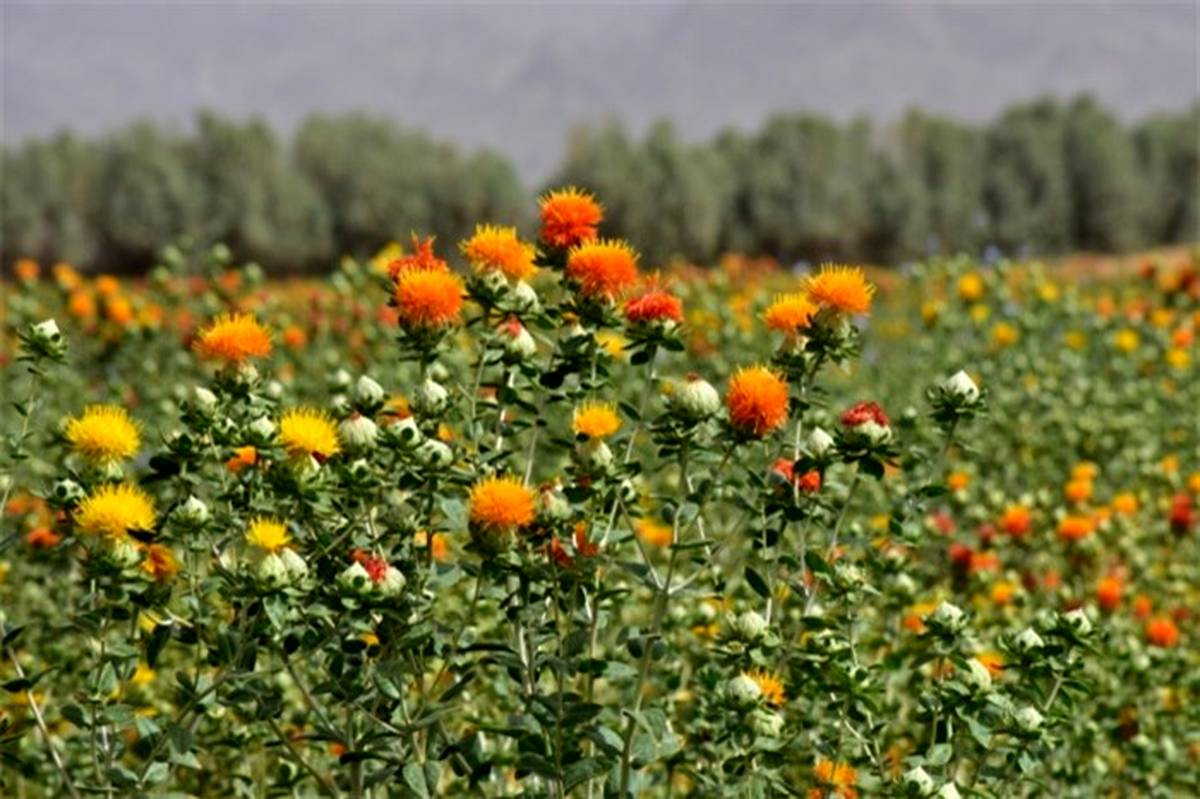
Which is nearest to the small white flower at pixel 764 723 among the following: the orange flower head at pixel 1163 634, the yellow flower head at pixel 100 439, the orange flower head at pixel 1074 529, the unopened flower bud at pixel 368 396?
the unopened flower bud at pixel 368 396

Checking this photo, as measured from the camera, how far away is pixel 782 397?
1950mm

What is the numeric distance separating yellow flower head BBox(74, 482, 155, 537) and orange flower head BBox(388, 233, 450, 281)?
46 centimetres

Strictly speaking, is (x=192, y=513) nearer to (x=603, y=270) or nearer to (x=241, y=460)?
(x=241, y=460)

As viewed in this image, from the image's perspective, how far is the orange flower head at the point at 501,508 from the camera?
188cm

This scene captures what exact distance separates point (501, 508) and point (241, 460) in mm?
496

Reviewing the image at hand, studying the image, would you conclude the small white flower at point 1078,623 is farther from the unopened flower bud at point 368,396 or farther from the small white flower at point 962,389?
the unopened flower bud at point 368,396

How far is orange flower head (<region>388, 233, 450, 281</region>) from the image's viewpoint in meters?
2.16

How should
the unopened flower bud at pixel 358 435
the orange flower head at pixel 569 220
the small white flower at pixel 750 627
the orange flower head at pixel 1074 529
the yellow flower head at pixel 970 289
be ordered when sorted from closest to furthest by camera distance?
the unopened flower bud at pixel 358 435, the small white flower at pixel 750 627, the orange flower head at pixel 569 220, the orange flower head at pixel 1074 529, the yellow flower head at pixel 970 289

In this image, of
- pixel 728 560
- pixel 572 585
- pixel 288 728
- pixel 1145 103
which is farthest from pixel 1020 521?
pixel 1145 103

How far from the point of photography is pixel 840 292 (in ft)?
6.76

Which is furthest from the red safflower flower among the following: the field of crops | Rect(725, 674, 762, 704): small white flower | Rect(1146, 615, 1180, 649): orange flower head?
Rect(1146, 615, 1180, 649): orange flower head

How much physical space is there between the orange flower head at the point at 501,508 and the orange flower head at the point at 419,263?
0.38 m

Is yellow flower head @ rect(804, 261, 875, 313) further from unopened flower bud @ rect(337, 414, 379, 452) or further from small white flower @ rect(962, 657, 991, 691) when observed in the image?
unopened flower bud @ rect(337, 414, 379, 452)

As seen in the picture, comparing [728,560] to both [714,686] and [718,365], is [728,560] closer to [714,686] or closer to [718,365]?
[718,365]
